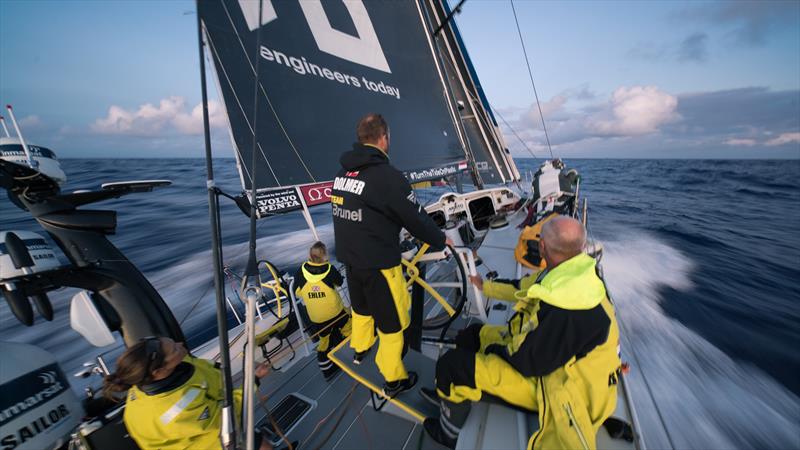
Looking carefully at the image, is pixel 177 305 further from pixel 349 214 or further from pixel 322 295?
pixel 349 214

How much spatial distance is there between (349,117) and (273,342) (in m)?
3.66

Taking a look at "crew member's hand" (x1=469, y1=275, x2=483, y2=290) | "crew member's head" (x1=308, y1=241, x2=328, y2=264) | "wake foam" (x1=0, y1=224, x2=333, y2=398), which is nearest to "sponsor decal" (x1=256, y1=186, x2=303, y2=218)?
"crew member's head" (x1=308, y1=241, x2=328, y2=264)

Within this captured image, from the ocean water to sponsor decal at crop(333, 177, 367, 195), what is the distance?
381cm

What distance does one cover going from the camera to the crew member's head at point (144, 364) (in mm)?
1389

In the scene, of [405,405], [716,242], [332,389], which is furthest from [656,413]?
[716,242]

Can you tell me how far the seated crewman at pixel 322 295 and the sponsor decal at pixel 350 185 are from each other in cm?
132

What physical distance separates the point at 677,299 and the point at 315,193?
7.43m

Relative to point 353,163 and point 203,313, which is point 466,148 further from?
point 203,313

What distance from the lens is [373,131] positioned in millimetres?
1757

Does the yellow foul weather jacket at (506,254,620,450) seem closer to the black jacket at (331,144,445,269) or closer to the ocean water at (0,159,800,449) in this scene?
the black jacket at (331,144,445,269)

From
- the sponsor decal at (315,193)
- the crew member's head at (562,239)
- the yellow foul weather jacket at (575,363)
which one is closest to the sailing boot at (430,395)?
the yellow foul weather jacket at (575,363)

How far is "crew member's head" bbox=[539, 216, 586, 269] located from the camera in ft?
4.62

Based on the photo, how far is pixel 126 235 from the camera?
977cm

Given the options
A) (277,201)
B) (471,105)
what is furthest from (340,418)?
(471,105)
